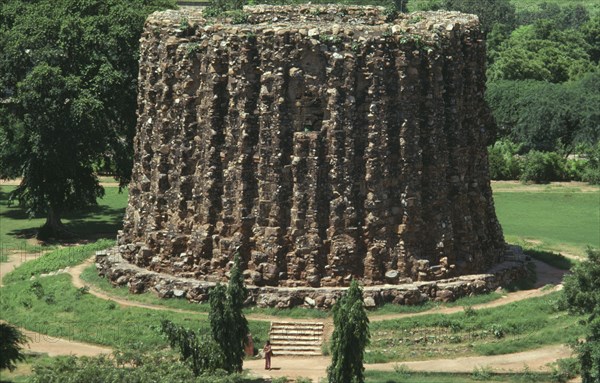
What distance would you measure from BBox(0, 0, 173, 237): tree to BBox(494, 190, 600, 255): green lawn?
17037 mm

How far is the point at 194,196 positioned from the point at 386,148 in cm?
642

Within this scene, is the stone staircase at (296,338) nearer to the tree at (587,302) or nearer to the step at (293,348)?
the step at (293,348)

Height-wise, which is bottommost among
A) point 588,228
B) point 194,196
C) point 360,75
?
point 588,228

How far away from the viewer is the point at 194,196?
4559 cm

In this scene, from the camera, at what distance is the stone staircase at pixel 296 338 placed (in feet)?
137

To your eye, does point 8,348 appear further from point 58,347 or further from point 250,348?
point 250,348

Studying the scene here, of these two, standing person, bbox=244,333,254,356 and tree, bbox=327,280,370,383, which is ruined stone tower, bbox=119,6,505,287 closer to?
standing person, bbox=244,333,254,356

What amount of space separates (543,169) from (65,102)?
25.6 metres

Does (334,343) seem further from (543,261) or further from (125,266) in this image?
(543,261)

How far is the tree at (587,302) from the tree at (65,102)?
25.4 metres

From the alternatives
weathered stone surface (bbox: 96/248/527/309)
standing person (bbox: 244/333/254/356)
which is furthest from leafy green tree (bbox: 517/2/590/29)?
standing person (bbox: 244/333/254/356)

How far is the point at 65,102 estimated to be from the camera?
58.9m

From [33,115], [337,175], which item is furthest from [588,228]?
[33,115]

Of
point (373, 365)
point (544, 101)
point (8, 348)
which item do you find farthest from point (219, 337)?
point (544, 101)
